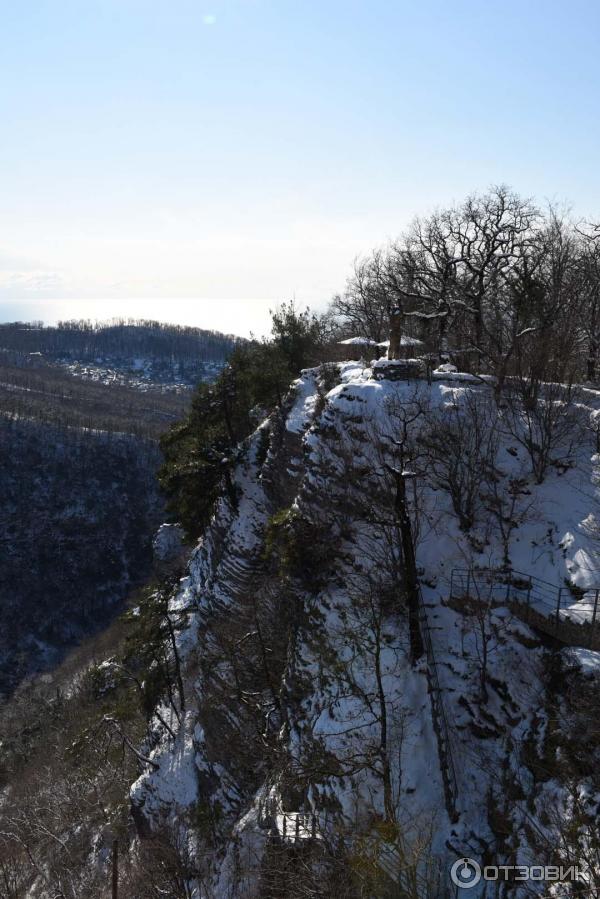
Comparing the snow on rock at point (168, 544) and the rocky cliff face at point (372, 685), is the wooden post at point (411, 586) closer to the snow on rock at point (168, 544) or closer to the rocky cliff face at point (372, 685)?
the rocky cliff face at point (372, 685)

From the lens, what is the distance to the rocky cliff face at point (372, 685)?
1227 cm

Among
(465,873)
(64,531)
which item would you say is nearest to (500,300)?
(465,873)

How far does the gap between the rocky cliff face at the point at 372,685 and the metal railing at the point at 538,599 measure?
22 centimetres

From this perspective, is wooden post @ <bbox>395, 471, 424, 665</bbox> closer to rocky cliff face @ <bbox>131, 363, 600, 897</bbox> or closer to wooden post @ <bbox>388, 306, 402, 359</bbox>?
rocky cliff face @ <bbox>131, 363, 600, 897</bbox>

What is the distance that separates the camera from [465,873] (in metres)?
11.8

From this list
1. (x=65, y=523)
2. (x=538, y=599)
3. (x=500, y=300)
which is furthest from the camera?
(x=65, y=523)

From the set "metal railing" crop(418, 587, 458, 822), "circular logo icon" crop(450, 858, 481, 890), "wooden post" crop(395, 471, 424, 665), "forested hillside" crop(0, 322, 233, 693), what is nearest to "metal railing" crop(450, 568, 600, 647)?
"wooden post" crop(395, 471, 424, 665)

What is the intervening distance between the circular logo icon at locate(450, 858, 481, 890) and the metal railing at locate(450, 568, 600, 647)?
18.0 feet

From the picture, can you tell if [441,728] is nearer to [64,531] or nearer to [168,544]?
[168,544]

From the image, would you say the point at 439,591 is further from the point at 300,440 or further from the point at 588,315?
the point at 588,315

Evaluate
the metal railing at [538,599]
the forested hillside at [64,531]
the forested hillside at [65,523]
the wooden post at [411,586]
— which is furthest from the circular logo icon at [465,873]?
the forested hillside at [64,531]

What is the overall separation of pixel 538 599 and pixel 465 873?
6.72m

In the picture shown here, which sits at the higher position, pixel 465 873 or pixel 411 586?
pixel 411 586

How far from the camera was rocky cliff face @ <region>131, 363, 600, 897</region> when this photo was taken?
Result: 1227cm
